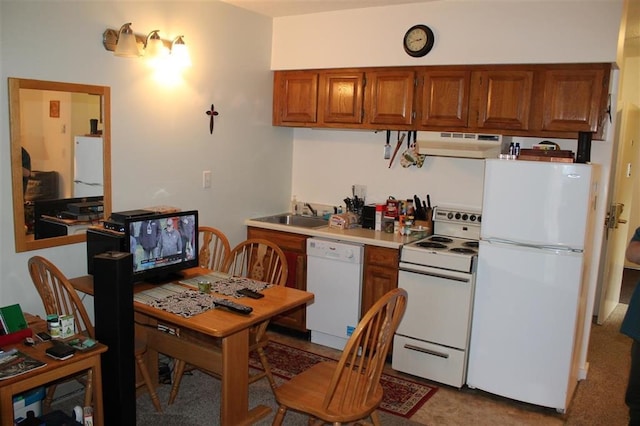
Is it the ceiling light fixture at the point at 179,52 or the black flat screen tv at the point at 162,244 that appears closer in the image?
the black flat screen tv at the point at 162,244

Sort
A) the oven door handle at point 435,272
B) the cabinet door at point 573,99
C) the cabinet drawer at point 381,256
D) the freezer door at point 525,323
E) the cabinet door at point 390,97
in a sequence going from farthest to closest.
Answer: the cabinet door at point 390,97, the cabinet drawer at point 381,256, the oven door handle at point 435,272, the cabinet door at point 573,99, the freezer door at point 525,323

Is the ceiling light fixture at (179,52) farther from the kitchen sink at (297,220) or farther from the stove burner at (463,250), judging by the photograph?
the stove burner at (463,250)

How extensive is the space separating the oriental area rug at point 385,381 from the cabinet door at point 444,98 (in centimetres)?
176

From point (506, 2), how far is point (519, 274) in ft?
5.62

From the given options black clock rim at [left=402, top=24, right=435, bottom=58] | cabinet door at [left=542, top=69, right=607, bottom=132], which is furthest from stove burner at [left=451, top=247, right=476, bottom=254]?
black clock rim at [left=402, top=24, right=435, bottom=58]

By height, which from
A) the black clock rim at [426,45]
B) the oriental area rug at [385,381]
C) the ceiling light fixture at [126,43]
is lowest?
the oriental area rug at [385,381]

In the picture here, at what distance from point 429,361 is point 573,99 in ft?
6.11

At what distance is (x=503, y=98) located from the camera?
3.45 meters

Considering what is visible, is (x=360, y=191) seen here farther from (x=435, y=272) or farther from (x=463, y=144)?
(x=435, y=272)

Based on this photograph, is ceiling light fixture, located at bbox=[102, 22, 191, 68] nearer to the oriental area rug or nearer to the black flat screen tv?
the black flat screen tv

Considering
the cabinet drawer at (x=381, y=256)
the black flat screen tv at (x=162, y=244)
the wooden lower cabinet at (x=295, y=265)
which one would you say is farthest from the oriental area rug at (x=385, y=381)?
the black flat screen tv at (x=162, y=244)

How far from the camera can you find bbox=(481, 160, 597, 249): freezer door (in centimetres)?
300

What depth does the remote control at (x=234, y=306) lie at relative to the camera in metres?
2.49

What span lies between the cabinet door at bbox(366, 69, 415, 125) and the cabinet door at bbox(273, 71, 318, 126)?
1.60ft
